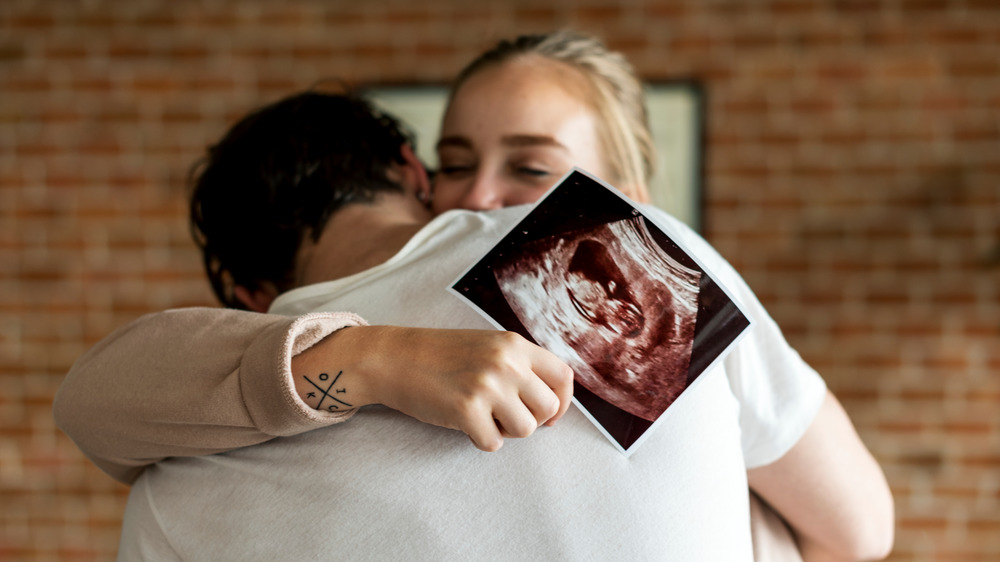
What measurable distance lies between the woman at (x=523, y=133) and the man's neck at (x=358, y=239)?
0.19 metres

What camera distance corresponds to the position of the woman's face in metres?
1.14

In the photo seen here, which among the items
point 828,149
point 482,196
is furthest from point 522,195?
point 828,149

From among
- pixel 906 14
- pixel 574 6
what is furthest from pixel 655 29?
pixel 906 14

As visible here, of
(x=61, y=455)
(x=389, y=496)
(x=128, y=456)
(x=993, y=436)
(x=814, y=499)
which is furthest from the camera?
(x=61, y=455)

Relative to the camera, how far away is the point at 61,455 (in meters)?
2.67

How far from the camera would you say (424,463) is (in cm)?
63

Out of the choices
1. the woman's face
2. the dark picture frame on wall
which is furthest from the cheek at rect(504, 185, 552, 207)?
the dark picture frame on wall

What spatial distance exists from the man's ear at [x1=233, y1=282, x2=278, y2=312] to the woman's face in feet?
1.01

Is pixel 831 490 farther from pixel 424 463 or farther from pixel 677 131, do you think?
pixel 677 131

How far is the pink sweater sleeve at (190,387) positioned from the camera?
613 mm

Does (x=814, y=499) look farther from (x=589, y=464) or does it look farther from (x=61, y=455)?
(x=61, y=455)

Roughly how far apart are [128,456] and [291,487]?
0.68ft

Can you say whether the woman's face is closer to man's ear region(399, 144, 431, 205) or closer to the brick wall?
man's ear region(399, 144, 431, 205)

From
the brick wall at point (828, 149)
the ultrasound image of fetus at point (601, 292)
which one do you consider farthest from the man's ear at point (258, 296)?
the brick wall at point (828, 149)
